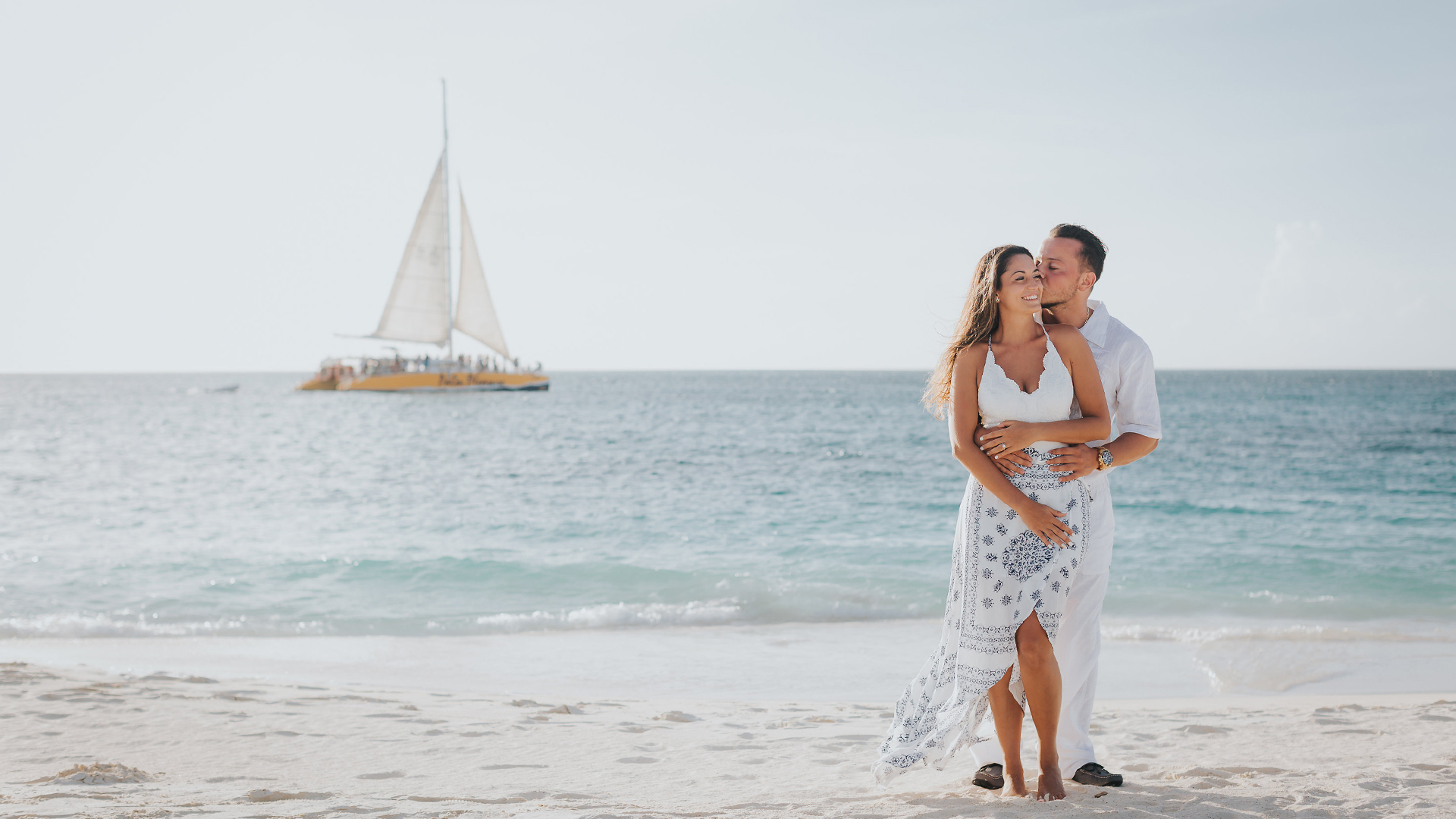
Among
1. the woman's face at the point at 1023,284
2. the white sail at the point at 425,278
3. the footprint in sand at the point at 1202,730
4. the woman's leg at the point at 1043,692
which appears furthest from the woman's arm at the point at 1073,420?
the white sail at the point at 425,278

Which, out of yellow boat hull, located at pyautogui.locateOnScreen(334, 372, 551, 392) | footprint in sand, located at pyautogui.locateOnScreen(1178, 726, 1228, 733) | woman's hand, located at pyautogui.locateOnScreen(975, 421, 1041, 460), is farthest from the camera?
yellow boat hull, located at pyautogui.locateOnScreen(334, 372, 551, 392)

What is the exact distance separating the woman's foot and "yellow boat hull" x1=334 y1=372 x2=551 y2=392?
44.5 meters

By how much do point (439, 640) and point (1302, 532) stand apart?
10.4 meters

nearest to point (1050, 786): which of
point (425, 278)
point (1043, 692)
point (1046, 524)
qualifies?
point (1043, 692)

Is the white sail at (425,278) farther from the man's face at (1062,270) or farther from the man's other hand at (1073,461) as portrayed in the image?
the man's other hand at (1073,461)

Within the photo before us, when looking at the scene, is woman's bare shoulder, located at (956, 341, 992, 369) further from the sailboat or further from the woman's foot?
the sailboat

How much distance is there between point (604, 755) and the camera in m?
3.69

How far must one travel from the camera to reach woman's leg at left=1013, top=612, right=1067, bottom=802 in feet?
8.49

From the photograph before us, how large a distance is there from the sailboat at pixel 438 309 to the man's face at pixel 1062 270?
41.9m

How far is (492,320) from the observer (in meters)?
43.7

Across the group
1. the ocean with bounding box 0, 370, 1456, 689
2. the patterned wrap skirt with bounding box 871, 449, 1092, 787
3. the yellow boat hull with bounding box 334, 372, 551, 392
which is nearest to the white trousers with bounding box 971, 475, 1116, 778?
the patterned wrap skirt with bounding box 871, 449, 1092, 787

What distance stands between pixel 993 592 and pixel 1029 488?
32 cm

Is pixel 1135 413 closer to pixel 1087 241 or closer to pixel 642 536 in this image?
pixel 1087 241

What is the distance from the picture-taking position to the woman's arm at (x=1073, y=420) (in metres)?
2.49
